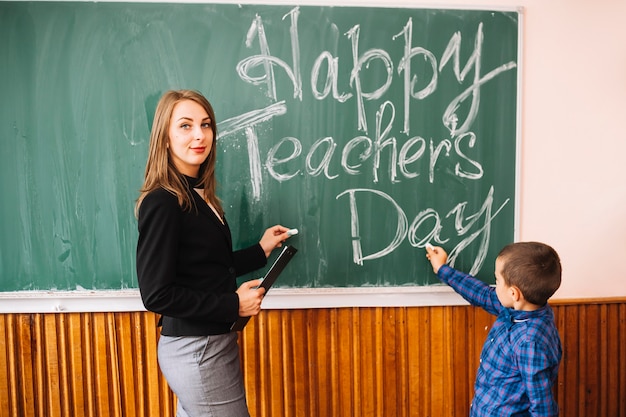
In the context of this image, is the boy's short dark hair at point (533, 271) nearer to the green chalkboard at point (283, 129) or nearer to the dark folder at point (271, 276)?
the green chalkboard at point (283, 129)

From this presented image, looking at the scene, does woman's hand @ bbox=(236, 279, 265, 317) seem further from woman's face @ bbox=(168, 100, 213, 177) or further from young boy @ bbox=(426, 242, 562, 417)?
young boy @ bbox=(426, 242, 562, 417)

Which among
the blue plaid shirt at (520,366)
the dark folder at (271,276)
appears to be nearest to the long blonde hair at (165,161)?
the dark folder at (271,276)

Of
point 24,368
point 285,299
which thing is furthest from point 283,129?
point 24,368

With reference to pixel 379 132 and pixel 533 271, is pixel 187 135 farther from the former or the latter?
pixel 533 271

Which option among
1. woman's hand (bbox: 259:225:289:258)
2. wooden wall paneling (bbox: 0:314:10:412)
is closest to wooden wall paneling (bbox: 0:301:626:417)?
wooden wall paneling (bbox: 0:314:10:412)

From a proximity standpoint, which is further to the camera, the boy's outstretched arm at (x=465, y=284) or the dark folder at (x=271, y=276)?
the boy's outstretched arm at (x=465, y=284)

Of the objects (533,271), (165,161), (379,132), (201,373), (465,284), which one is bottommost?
(201,373)

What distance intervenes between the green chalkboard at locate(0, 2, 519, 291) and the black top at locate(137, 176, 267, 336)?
0.40m

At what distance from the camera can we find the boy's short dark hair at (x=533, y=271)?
4.18 ft

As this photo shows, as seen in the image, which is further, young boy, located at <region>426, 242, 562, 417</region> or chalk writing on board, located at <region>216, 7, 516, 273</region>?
chalk writing on board, located at <region>216, 7, 516, 273</region>

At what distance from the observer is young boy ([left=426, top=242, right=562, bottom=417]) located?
1.23 m

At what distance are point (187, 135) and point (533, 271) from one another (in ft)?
3.80

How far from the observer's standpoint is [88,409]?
1.74 m

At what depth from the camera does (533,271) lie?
128 centimetres
